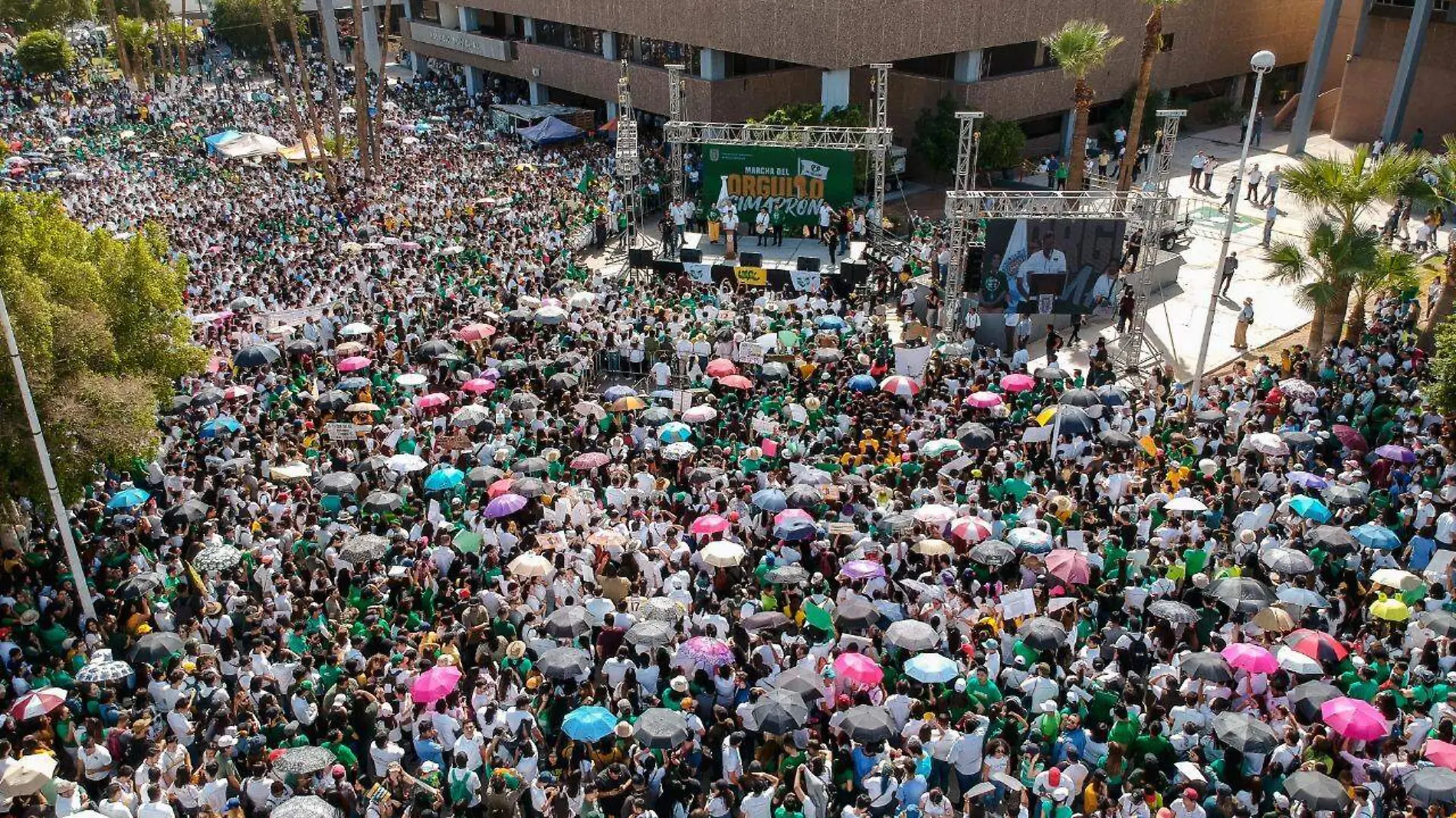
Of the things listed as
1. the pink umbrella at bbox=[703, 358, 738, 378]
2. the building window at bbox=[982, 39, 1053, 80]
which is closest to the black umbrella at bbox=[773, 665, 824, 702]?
the pink umbrella at bbox=[703, 358, 738, 378]

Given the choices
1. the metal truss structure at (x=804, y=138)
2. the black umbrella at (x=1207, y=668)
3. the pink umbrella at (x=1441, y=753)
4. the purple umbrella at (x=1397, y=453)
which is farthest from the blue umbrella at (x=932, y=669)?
the metal truss structure at (x=804, y=138)

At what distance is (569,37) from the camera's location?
48188 mm

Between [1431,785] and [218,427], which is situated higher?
[1431,785]

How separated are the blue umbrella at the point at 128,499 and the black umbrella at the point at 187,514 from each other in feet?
2.15

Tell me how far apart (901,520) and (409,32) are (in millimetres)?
52180

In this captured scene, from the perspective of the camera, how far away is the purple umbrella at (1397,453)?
15.8 metres

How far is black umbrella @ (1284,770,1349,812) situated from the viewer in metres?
9.23

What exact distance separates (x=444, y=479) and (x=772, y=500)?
4582mm

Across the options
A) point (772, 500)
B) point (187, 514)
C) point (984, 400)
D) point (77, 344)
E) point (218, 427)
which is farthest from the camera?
point (984, 400)

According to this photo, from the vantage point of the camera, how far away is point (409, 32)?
5822 cm

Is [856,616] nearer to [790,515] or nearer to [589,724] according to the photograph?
[790,515]

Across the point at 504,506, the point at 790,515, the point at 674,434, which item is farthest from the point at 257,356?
the point at 790,515

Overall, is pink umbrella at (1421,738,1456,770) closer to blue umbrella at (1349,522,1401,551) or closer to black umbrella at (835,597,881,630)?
blue umbrella at (1349,522,1401,551)

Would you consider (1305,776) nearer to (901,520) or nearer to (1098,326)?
(901,520)
